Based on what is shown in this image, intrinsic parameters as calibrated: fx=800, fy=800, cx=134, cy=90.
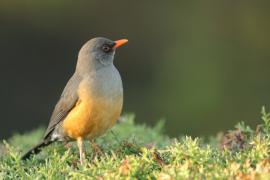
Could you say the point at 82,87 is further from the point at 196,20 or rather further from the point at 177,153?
the point at 196,20

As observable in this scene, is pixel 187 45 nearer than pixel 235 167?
No

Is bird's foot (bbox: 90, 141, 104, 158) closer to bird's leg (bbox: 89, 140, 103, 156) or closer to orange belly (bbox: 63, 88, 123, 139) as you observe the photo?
bird's leg (bbox: 89, 140, 103, 156)

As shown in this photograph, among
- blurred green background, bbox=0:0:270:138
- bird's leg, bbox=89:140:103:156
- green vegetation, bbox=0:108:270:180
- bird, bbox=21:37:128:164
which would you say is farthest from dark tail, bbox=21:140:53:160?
blurred green background, bbox=0:0:270:138

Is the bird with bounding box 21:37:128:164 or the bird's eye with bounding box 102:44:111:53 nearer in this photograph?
the bird with bounding box 21:37:128:164

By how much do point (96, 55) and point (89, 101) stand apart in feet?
2.45

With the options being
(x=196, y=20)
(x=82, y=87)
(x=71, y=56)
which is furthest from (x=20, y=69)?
(x=82, y=87)

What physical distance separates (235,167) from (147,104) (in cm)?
1187

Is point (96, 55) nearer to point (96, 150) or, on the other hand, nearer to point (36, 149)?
point (36, 149)

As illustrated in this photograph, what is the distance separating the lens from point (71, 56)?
17.5 metres

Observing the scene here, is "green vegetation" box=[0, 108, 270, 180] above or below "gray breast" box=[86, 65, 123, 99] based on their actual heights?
below

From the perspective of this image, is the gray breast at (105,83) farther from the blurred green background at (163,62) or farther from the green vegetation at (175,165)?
the blurred green background at (163,62)

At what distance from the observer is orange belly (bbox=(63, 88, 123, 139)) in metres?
6.81

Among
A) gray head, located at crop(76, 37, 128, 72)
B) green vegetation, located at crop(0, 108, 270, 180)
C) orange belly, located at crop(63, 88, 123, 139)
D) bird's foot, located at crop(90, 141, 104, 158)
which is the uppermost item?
gray head, located at crop(76, 37, 128, 72)

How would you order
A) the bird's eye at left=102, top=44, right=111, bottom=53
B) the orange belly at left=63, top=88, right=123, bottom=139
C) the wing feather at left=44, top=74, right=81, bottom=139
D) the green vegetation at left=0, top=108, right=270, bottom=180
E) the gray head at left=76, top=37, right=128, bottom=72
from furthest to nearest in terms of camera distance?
the bird's eye at left=102, top=44, right=111, bottom=53, the gray head at left=76, top=37, right=128, bottom=72, the wing feather at left=44, top=74, right=81, bottom=139, the orange belly at left=63, top=88, right=123, bottom=139, the green vegetation at left=0, top=108, right=270, bottom=180
